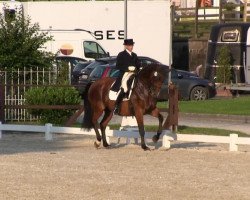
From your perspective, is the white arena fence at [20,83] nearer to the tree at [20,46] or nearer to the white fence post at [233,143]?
the tree at [20,46]

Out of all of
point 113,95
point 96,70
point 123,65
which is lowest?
point 96,70

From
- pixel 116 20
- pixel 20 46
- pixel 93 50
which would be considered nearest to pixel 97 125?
A: pixel 20 46

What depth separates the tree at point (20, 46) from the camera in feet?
101

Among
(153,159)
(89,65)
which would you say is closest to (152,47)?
(89,65)

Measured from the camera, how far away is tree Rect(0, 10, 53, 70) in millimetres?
30641

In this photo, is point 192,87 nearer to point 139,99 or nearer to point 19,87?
point 19,87

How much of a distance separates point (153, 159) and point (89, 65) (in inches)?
885

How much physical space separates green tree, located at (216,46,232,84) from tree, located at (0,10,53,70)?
653 inches

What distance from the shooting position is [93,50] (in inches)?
1922

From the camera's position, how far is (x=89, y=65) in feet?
138

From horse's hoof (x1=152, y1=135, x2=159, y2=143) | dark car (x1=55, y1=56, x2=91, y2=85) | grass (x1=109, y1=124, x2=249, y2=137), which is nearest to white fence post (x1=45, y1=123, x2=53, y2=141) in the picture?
grass (x1=109, y1=124, x2=249, y2=137)

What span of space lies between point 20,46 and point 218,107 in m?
7.60

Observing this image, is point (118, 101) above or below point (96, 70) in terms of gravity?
above

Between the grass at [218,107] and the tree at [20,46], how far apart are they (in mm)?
4874
